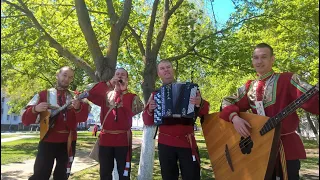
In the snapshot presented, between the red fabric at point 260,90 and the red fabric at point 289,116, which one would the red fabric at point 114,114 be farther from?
the red fabric at point 289,116

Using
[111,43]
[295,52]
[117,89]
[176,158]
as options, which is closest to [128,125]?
[117,89]

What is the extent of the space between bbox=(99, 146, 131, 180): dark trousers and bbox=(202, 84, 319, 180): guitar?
41.9 inches

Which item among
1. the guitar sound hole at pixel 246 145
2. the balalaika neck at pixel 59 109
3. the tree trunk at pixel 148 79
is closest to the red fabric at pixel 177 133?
the guitar sound hole at pixel 246 145

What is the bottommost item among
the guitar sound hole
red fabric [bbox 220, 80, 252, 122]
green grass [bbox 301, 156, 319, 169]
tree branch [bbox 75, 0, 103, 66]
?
green grass [bbox 301, 156, 319, 169]

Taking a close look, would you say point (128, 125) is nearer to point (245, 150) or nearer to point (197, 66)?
point (245, 150)

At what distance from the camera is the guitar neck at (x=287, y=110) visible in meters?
2.41

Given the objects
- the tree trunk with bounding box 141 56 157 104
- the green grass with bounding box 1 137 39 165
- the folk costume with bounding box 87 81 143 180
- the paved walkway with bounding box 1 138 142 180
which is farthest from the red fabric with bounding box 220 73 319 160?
the green grass with bounding box 1 137 39 165

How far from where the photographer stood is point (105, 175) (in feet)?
12.7

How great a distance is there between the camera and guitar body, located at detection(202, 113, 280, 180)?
110 inches

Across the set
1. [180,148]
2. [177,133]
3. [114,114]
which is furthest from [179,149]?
[114,114]

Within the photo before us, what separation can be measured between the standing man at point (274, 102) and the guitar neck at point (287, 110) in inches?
2.5

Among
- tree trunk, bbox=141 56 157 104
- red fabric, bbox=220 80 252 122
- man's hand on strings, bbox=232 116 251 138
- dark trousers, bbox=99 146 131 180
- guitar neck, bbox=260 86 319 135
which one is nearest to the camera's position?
guitar neck, bbox=260 86 319 135

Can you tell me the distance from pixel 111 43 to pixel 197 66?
645 centimetres

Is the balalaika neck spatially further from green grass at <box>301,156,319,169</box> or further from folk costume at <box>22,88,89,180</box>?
green grass at <box>301,156,319,169</box>
